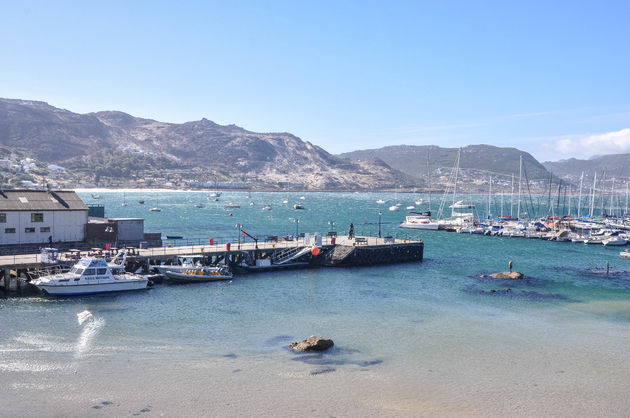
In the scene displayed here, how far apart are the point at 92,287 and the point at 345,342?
80.0 feet

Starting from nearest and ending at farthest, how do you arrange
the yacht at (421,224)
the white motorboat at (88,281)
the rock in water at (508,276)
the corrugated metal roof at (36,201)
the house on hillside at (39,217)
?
the white motorboat at (88,281) → the house on hillside at (39,217) → the corrugated metal roof at (36,201) → the rock in water at (508,276) → the yacht at (421,224)

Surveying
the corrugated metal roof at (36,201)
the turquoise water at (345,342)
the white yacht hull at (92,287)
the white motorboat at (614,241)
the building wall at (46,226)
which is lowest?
the turquoise water at (345,342)

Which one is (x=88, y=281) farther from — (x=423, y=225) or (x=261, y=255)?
(x=423, y=225)

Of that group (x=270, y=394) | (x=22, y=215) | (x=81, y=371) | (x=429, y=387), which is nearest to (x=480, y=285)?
(x=429, y=387)

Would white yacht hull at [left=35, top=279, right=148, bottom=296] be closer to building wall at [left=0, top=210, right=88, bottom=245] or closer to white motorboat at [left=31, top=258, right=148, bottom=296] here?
white motorboat at [left=31, top=258, right=148, bottom=296]

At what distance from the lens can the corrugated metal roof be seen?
59281 millimetres

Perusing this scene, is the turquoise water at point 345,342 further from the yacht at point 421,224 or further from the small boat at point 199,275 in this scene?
the yacht at point 421,224

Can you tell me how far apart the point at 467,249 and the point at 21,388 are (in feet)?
266

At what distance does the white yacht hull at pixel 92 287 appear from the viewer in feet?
158

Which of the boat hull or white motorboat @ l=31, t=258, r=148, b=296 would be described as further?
the boat hull

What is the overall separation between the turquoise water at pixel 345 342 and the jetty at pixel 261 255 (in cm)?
496

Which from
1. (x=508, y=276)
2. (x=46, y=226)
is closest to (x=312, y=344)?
(x=508, y=276)

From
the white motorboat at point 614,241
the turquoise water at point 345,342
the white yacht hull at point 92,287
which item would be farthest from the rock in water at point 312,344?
the white motorboat at point 614,241

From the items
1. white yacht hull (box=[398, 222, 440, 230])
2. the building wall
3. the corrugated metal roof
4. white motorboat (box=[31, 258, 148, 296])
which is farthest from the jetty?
white yacht hull (box=[398, 222, 440, 230])
